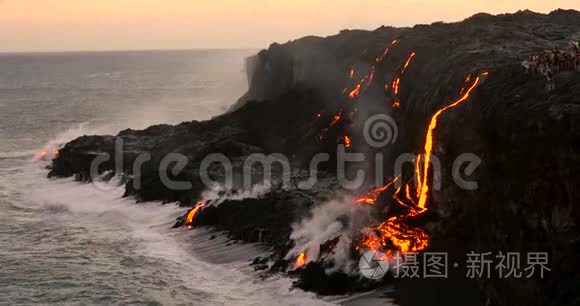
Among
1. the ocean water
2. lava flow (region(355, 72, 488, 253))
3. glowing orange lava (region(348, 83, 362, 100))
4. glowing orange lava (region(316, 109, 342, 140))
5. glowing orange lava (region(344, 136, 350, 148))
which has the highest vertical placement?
glowing orange lava (region(348, 83, 362, 100))

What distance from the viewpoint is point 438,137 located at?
26.2 metres

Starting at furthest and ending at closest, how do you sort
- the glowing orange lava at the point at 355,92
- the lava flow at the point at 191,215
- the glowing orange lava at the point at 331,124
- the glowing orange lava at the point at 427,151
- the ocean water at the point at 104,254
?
1. the glowing orange lava at the point at 331,124
2. the glowing orange lava at the point at 355,92
3. the lava flow at the point at 191,215
4. the ocean water at the point at 104,254
5. the glowing orange lava at the point at 427,151

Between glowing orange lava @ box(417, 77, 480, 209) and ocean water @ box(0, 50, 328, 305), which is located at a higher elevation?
glowing orange lava @ box(417, 77, 480, 209)

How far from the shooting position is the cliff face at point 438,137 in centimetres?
1967

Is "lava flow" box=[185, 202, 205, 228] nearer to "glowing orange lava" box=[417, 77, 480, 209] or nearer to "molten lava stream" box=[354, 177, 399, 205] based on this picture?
"molten lava stream" box=[354, 177, 399, 205]

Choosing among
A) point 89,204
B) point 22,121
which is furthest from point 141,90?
point 89,204

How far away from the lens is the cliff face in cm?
1967

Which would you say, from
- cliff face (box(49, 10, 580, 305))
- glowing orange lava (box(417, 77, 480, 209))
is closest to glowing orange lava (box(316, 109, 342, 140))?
cliff face (box(49, 10, 580, 305))

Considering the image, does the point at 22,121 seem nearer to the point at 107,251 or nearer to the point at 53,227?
the point at 53,227

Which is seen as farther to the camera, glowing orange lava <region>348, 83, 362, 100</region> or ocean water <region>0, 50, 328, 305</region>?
glowing orange lava <region>348, 83, 362, 100</region>

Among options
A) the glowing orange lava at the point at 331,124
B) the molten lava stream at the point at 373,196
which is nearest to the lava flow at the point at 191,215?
the molten lava stream at the point at 373,196

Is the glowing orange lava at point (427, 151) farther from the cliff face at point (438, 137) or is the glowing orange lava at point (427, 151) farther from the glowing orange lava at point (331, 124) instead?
the glowing orange lava at point (331, 124)

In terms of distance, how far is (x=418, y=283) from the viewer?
2470 cm

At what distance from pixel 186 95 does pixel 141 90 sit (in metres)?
26.3
